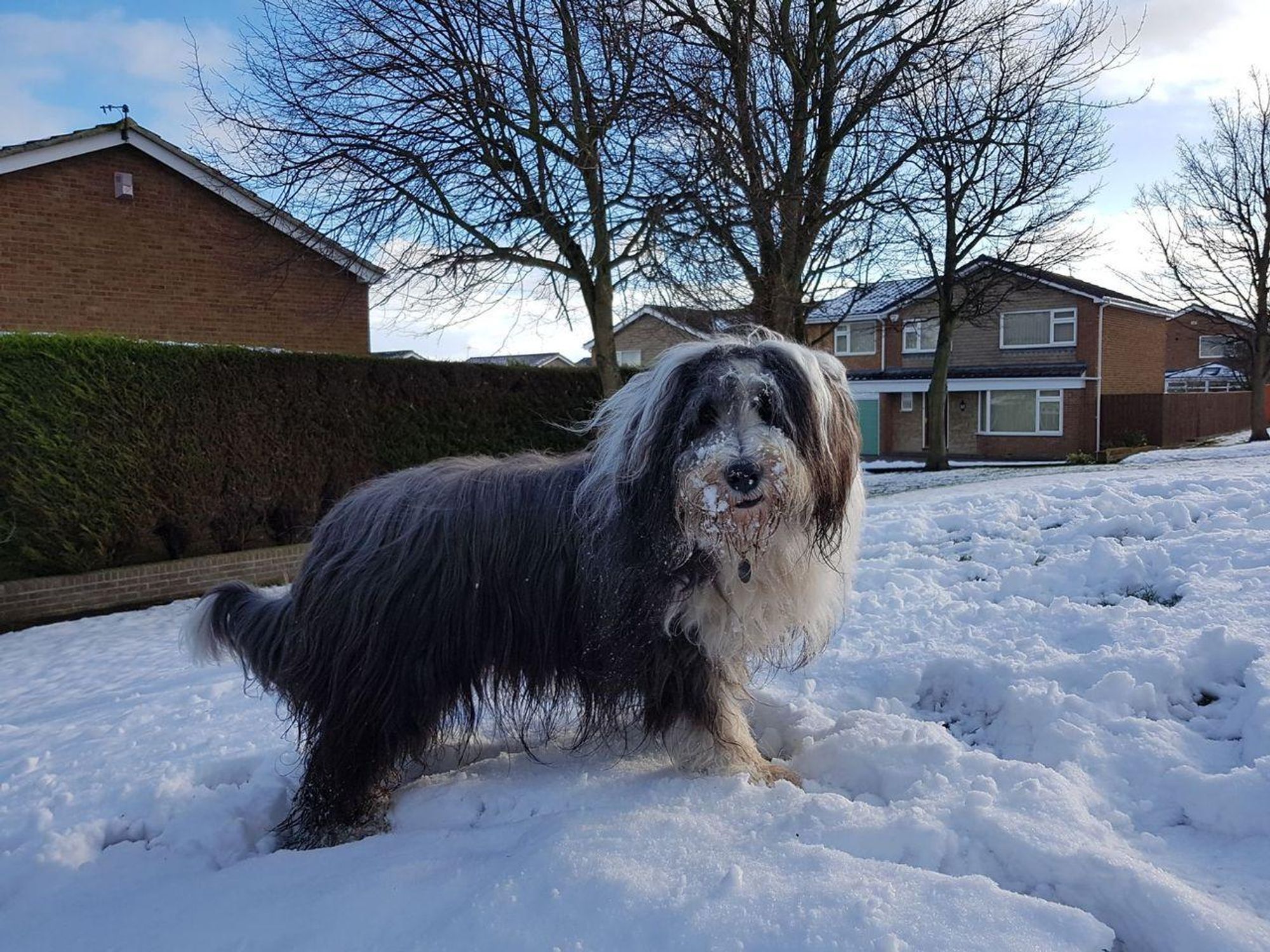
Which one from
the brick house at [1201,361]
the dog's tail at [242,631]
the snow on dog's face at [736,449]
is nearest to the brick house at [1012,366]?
the brick house at [1201,361]

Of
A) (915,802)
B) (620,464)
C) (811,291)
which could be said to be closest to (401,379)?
(811,291)

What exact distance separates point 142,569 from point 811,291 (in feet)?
33.6

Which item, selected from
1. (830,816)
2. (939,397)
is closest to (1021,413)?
(939,397)

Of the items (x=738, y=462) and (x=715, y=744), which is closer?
(x=738, y=462)

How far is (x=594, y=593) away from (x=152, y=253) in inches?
537

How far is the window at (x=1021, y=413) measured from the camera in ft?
92.1

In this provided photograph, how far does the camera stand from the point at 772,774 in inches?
117

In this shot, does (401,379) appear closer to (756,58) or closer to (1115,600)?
(756,58)

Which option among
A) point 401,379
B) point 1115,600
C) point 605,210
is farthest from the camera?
point 605,210

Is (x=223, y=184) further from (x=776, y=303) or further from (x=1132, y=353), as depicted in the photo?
(x=1132, y=353)

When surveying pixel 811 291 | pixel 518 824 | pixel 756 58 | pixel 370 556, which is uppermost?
pixel 756 58

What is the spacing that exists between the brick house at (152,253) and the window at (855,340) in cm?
2157

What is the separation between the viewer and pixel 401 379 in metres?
10.0

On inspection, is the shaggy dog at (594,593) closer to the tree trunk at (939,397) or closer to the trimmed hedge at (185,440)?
the trimmed hedge at (185,440)
